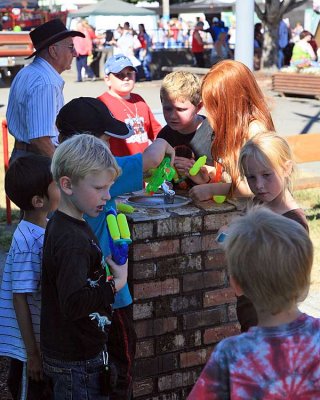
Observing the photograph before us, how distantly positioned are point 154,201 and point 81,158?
1.06 metres

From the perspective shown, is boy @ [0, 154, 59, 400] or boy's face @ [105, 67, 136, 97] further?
boy's face @ [105, 67, 136, 97]

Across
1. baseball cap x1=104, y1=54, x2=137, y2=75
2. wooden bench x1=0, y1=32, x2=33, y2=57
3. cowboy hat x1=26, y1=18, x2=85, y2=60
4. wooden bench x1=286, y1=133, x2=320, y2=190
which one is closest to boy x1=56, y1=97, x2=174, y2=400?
cowboy hat x1=26, y1=18, x2=85, y2=60

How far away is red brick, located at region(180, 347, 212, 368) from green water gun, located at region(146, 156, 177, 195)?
833 millimetres

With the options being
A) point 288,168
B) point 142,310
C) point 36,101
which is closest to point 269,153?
point 288,168

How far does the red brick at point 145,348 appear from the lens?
3409 mm

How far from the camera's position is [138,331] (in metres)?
3.39

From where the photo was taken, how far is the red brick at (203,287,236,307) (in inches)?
139

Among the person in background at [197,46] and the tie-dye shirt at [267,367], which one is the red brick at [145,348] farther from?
the person in background at [197,46]

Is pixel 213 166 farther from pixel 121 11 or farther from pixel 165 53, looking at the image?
pixel 121 11

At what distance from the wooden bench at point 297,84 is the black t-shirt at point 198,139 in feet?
48.8

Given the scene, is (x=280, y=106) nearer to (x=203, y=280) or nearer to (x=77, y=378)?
(x=203, y=280)

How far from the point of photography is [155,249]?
335 centimetres

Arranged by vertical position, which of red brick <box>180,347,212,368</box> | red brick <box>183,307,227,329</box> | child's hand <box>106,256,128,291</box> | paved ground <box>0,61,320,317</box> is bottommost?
paved ground <box>0,61,320,317</box>

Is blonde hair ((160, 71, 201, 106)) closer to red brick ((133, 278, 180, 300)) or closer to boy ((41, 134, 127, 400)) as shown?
red brick ((133, 278, 180, 300))
